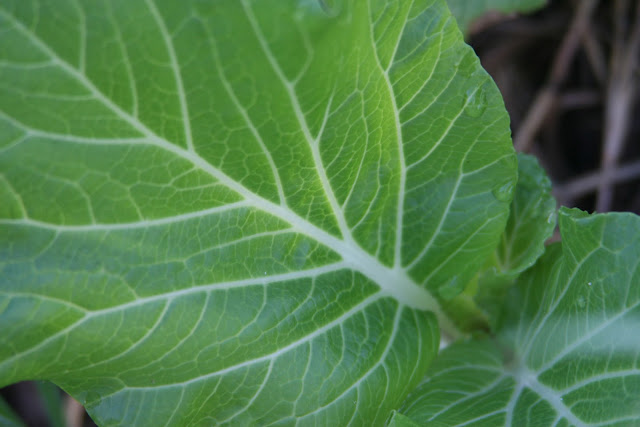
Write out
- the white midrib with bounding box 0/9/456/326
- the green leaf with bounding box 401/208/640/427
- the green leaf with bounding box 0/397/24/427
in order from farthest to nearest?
the green leaf with bounding box 0/397/24/427 < the green leaf with bounding box 401/208/640/427 < the white midrib with bounding box 0/9/456/326

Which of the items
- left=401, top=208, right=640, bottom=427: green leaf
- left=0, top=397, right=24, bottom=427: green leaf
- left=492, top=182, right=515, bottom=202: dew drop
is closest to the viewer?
left=401, top=208, right=640, bottom=427: green leaf

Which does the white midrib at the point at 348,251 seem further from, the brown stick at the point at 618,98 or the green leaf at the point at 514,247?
the brown stick at the point at 618,98

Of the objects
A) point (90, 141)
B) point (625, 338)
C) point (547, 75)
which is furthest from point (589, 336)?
point (547, 75)

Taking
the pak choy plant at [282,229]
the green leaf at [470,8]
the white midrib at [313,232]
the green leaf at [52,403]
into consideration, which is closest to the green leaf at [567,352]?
the pak choy plant at [282,229]

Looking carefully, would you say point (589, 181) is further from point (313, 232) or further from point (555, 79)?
point (313, 232)

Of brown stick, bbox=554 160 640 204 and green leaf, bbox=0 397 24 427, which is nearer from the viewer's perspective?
green leaf, bbox=0 397 24 427

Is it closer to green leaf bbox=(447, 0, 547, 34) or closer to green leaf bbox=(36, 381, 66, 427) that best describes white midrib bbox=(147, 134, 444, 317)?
green leaf bbox=(447, 0, 547, 34)

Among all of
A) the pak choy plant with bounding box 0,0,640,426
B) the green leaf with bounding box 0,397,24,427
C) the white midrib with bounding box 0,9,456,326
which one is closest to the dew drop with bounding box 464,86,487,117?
the pak choy plant with bounding box 0,0,640,426

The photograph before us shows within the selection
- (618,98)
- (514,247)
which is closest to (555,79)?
(618,98)

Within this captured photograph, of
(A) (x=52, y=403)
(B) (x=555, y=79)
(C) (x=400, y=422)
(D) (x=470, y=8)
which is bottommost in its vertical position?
(A) (x=52, y=403)
